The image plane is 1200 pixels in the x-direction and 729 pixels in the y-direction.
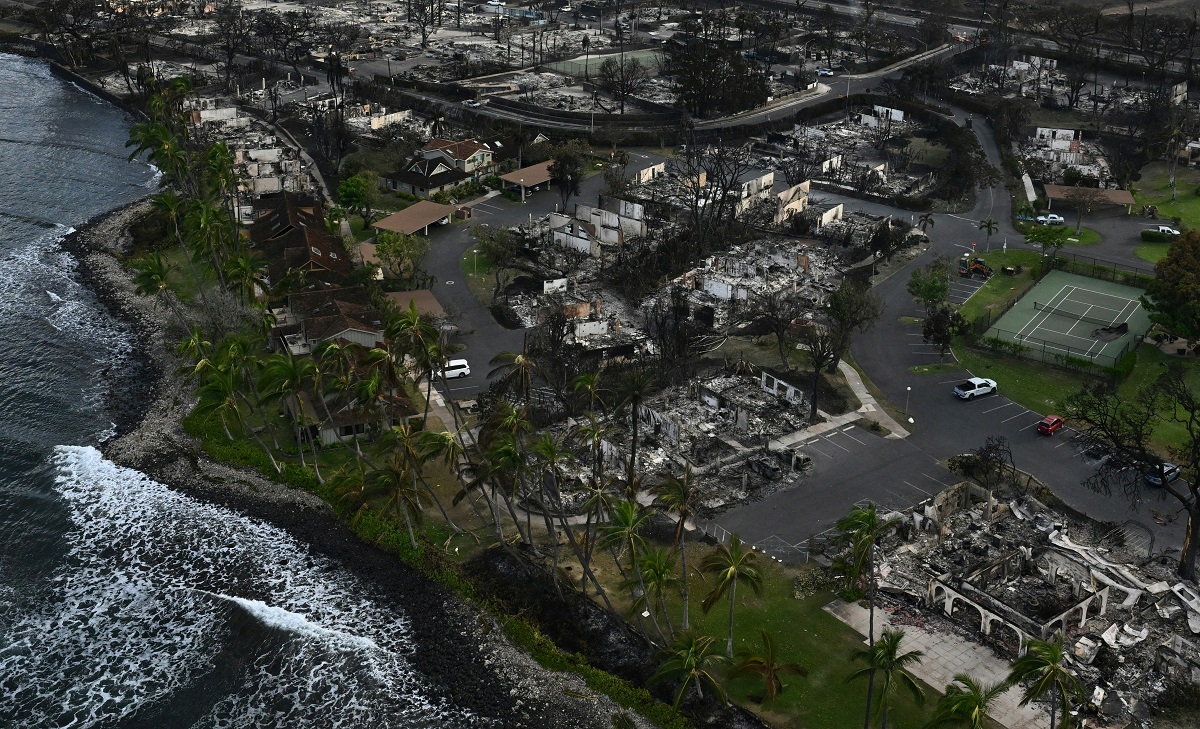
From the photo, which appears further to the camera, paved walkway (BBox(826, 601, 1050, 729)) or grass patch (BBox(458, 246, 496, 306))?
grass patch (BBox(458, 246, 496, 306))

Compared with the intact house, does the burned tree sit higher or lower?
higher

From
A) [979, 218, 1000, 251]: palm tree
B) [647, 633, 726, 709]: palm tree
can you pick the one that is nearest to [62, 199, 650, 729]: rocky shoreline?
[647, 633, 726, 709]: palm tree

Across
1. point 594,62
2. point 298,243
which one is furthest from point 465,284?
point 594,62

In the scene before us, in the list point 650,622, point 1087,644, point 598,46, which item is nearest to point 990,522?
point 1087,644

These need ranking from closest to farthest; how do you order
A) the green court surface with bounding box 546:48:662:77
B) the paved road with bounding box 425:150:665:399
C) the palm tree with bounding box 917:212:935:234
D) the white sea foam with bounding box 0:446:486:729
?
the white sea foam with bounding box 0:446:486:729 < the paved road with bounding box 425:150:665:399 < the palm tree with bounding box 917:212:935:234 < the green court surface with bounding box 546:48:662:77

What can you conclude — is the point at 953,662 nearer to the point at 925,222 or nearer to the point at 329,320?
the point at 329,320

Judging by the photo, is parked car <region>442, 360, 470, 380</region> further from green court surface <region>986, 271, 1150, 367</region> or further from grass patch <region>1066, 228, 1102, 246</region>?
grass patch <region>1066, 228, 1102, 246</region>

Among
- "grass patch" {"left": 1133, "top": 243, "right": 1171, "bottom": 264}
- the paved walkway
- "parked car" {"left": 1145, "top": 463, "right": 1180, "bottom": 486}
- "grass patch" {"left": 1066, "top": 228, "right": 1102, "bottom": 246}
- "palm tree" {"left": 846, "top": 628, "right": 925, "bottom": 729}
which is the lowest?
the paved walkway
